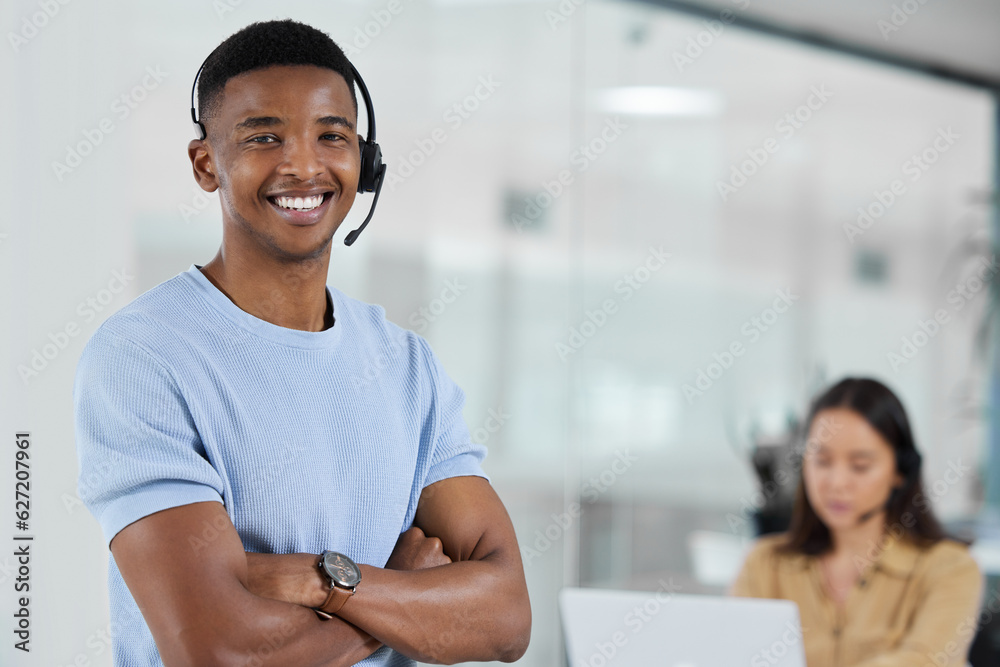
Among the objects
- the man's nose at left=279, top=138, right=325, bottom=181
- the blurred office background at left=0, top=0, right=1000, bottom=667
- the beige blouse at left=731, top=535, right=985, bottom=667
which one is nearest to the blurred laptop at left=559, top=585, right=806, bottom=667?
the man's nose at left=279, top=138, right=325, bottom=181

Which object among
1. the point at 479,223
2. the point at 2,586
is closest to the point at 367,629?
the point at 2,586

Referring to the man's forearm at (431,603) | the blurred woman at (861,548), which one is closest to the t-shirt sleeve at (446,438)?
the man's forearm at (431,603)

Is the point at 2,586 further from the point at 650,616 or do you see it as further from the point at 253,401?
the point at 650,616

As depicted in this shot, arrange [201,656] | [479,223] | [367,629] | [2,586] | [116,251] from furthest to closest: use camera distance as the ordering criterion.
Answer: [479,223]
[116,251]
[2,586]
[367,629]
[201,656]

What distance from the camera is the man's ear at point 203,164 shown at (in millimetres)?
1192

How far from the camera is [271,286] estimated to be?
119cm

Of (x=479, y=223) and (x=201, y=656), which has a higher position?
(x=479, y=223)

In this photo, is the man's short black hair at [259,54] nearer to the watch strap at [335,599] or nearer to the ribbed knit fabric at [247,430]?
the ribbed knit fabric at [247,430]

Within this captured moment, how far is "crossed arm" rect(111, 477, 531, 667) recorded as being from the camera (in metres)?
0.99

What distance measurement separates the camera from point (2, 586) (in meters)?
1.81

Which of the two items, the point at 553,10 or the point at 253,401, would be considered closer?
the point at 253,401

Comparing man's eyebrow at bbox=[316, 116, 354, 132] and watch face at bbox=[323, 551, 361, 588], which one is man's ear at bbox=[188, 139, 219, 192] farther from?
watch face at bbox=[323, 551, 361, 588]

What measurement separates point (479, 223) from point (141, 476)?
2335 mm

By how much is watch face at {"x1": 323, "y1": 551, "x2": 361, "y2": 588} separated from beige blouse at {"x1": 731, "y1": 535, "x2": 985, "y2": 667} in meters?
1.90
